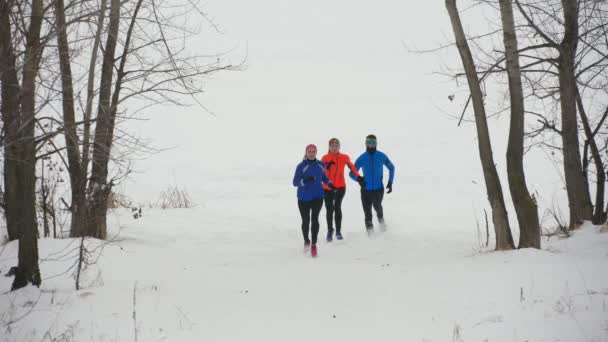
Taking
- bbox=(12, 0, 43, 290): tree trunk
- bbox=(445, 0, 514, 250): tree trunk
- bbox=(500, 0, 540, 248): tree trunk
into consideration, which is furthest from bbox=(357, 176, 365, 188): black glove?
bbox=(12, 0, 43, 290): tree trunk

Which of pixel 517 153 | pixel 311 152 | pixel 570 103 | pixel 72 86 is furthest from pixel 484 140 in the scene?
pixel 72 86

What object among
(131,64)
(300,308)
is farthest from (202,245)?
(300,308)

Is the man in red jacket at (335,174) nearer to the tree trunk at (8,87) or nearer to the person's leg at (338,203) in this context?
the person's leg at (338,203)

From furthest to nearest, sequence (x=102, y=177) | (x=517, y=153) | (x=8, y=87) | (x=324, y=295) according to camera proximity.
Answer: (x=102, y=177) < (x=517, y=153) < (x=324, y=295) < (x=8, y=87)

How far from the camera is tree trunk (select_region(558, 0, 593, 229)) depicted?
8391mm

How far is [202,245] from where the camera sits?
9.47 meters

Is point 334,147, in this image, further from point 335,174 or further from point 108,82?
point 108,82

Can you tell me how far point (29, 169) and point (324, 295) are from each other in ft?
12.0

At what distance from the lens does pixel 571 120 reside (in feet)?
29.0

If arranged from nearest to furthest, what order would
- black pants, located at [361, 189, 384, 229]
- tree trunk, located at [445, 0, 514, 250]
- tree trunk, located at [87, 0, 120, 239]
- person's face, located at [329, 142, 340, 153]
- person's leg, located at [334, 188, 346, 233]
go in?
tree trunk, located at [445, 0, 514, 250]
tree trunk, located at [87, 0, 120, 239]
person's face, located at [329, 142, 340, 153]
person's leg, located at [334, 188, 346, 233]
black pants, located at [361, 189, 384, 229]

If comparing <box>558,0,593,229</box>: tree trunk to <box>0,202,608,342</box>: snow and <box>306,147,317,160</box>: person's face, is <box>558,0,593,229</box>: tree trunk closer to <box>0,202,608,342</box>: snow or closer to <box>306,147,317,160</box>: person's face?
<box>0,202,608,342</box>: snow

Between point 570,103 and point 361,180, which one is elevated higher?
point 570,103

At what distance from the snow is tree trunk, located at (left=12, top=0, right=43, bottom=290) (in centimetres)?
23

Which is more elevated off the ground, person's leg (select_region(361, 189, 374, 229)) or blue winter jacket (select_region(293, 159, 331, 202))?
blue winter jacket (select_region(293, 159, 331, 202))
